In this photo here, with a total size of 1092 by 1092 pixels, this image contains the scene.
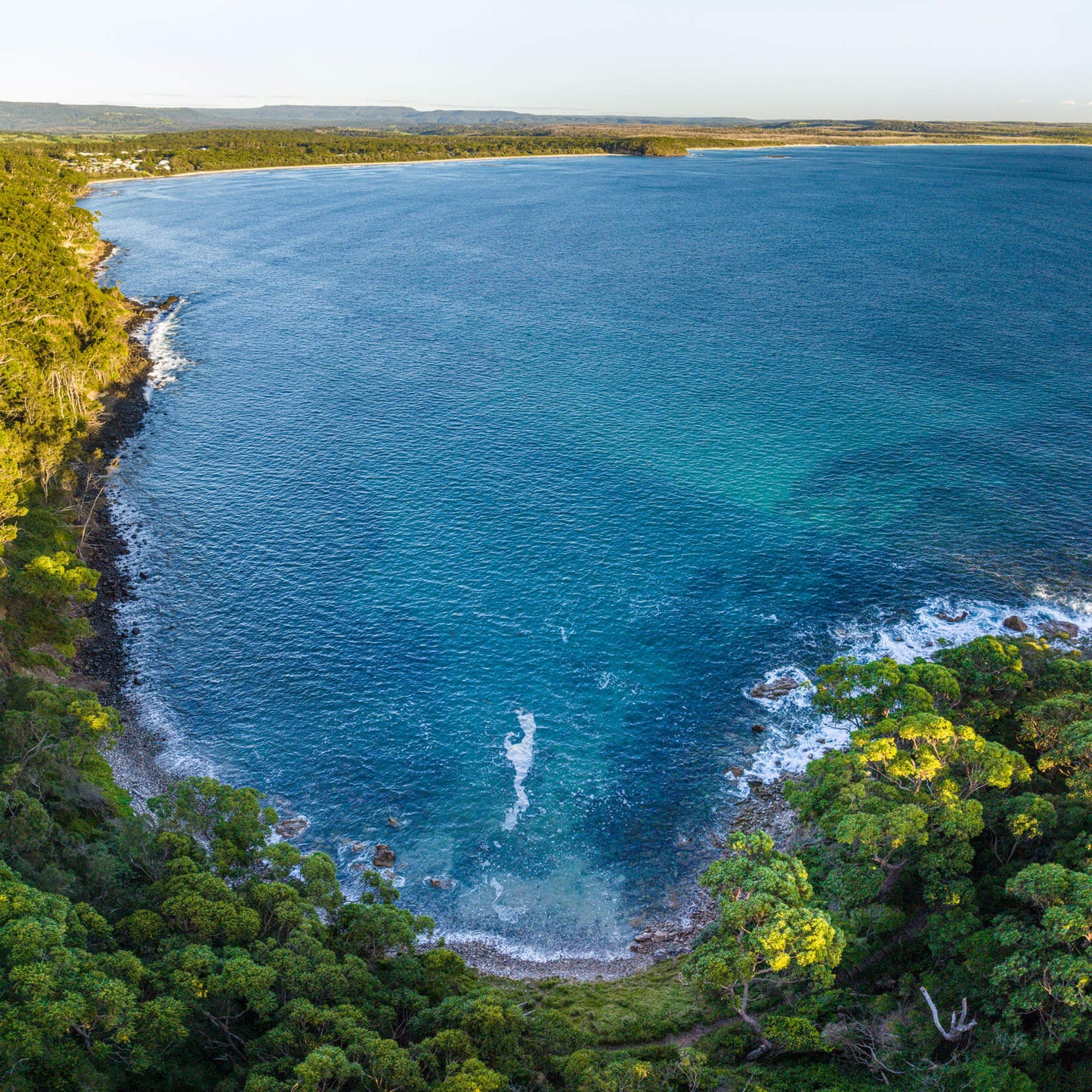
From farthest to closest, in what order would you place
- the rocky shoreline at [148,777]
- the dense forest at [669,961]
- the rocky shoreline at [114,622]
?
the rocky shoreline at [114,622] < the rocky shoreline at [148,777] < the dense forest at [669,961]

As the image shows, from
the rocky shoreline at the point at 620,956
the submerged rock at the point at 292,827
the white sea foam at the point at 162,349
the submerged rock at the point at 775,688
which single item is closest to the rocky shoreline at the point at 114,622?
the white sea foam at the point at 162,349

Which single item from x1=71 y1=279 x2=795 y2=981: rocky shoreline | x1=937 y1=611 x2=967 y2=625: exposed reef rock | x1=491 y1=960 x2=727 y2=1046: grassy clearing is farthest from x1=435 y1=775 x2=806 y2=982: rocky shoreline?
x1=937 y1=611 x2=967 y2=625: exposed reef rock

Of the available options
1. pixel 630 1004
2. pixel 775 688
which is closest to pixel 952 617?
pixel 775 688

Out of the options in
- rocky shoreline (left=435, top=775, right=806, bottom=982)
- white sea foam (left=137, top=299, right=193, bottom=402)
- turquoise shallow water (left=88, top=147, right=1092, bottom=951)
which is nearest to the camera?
rocky shoreline (left=435, top=775, right=806, bottom=982)

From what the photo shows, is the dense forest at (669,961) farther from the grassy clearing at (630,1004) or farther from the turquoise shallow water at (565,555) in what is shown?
the turquoise shallow water at (565,555)

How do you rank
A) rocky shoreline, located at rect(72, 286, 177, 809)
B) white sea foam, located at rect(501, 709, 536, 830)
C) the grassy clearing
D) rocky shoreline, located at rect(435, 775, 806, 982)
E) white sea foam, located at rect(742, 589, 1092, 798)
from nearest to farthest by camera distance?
the grassy clearing < rocky shoreline, located at rect(435, 775, 806, 982) < white sea foam, located at rect(501, 709, 536, 830) < rocky shoreline, located at rect(72, 286, 177, 809) < white sea foam, located at rect(742, 589, 1092, 798)

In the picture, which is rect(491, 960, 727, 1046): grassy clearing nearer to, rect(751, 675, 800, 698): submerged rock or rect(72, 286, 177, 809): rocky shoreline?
rect(751, 675, 800, 698): submerged rock
